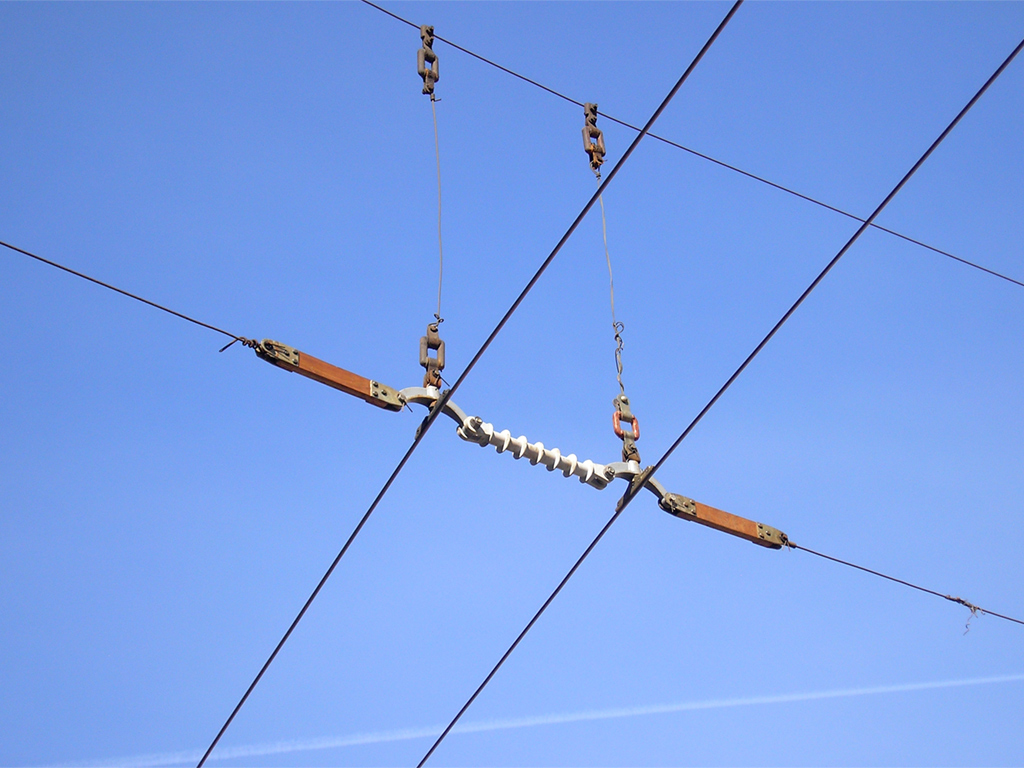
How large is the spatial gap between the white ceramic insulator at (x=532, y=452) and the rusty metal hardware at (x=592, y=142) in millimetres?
2688

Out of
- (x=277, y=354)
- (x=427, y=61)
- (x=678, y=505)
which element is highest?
(x=427, y=61)

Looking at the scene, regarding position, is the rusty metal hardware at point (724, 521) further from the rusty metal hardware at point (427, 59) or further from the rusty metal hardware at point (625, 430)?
the rusty metal hardware at point (427, 59)

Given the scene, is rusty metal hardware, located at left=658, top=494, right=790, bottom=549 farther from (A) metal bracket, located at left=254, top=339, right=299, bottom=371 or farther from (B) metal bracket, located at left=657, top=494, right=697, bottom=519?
(A) metal bracket, located at left=254, top=339, right=299, bottom=371

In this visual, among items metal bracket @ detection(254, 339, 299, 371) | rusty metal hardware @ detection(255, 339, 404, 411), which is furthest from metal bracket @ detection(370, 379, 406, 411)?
metal bracket @ detection(254, 339, 299, 371)

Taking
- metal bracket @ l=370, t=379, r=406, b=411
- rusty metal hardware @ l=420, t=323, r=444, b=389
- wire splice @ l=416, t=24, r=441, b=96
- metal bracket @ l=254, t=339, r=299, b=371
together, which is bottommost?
metal bracket @ l=254, t=339, r=299, b=371

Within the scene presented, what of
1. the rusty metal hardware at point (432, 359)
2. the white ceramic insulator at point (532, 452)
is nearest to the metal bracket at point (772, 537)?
the white ceramic insulator at point (532, 452)

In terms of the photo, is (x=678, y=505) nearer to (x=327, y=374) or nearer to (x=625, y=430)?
(x=625, y=430)

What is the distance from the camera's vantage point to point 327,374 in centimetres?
910

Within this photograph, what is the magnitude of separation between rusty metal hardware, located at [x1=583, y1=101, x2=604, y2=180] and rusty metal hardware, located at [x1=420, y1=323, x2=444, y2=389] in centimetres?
214

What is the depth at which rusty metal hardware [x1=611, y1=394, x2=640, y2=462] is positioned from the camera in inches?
383

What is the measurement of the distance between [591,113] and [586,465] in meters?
3.32

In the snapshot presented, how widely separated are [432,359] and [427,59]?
3165 millimetres

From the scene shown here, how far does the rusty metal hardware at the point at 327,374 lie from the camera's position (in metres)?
8.98

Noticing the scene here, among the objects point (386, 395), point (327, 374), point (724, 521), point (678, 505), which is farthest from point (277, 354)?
point (724, 521)
